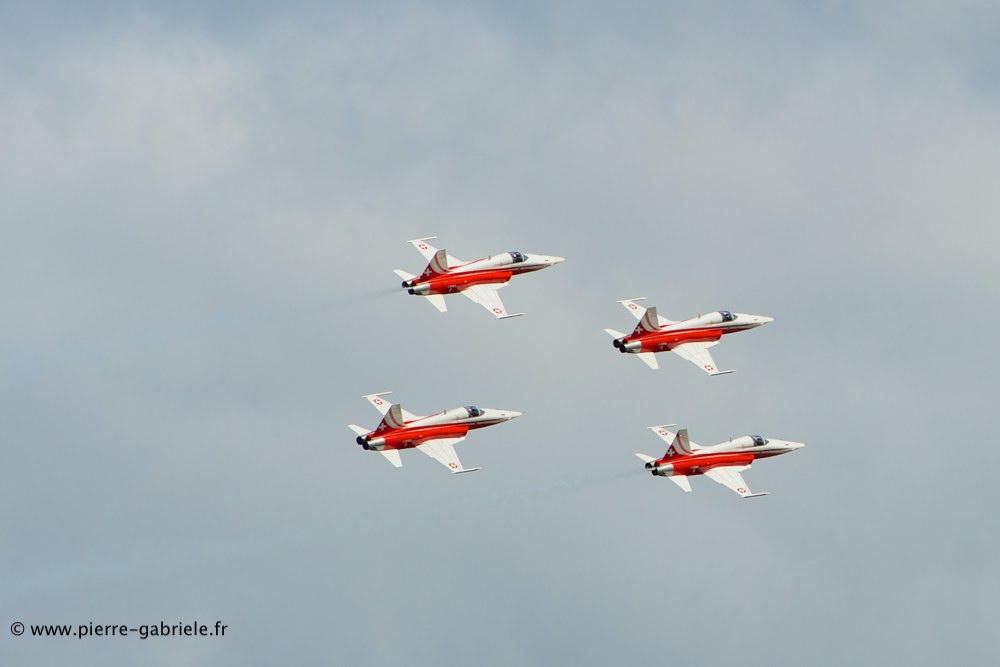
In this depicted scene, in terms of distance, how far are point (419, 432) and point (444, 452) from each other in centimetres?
237

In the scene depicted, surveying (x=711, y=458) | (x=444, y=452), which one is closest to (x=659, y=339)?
(x=711, y=458)

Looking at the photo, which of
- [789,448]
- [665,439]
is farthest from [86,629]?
[789,448]

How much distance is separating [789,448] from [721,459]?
964cm

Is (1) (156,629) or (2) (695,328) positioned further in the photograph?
(2) (695,328)

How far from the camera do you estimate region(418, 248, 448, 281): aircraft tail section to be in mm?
194125

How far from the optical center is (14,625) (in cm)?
16625

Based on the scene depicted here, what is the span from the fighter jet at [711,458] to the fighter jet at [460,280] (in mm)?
15912

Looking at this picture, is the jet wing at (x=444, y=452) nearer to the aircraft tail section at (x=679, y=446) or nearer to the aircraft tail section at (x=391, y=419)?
the aircraft tail section at (x=391, y=419)

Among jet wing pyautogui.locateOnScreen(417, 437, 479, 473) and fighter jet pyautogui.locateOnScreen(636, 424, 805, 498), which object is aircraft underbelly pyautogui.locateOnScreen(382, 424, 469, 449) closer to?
jet wing pyautogui.locateOnScreen(417, 437, 479, 473)

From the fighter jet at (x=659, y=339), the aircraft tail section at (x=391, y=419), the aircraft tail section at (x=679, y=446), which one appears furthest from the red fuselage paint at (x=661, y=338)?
the aircraft tail section at (x=391, y=419)

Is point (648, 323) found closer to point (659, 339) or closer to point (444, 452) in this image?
point (659, 339)

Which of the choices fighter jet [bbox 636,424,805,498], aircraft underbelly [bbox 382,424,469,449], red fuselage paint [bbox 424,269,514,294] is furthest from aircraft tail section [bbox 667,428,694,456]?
red fuselage paint [bbox 424,269,514,294]

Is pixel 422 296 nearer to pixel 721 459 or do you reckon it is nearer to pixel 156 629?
pixel 721 459

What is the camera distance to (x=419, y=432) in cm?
18550
